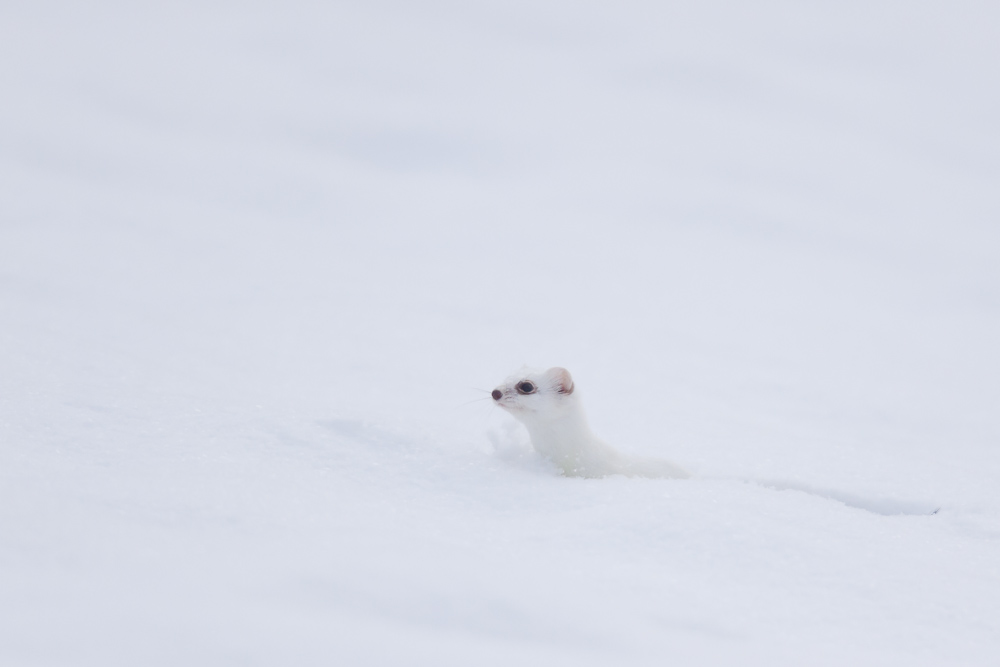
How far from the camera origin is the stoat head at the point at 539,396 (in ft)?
14.5

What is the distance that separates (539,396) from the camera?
14.5 ft

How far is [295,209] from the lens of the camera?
1318 cm

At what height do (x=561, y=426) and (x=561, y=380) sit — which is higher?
(x=561, y=380)

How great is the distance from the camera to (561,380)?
14.7ft

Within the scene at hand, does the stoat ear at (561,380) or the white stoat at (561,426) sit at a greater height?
the stoat ear at (561,380)

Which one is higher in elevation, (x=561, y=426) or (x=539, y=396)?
(x=539, y=396)

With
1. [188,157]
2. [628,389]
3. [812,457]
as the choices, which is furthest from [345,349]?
[188,157]

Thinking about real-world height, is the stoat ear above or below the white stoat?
above

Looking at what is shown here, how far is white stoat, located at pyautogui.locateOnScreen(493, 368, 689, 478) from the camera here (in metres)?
4.39

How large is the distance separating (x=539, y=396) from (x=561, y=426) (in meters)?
0.19

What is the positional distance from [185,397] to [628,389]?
13.9ft

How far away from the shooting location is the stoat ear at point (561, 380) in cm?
445

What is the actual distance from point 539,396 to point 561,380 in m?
0.15

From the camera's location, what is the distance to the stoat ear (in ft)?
14.6
